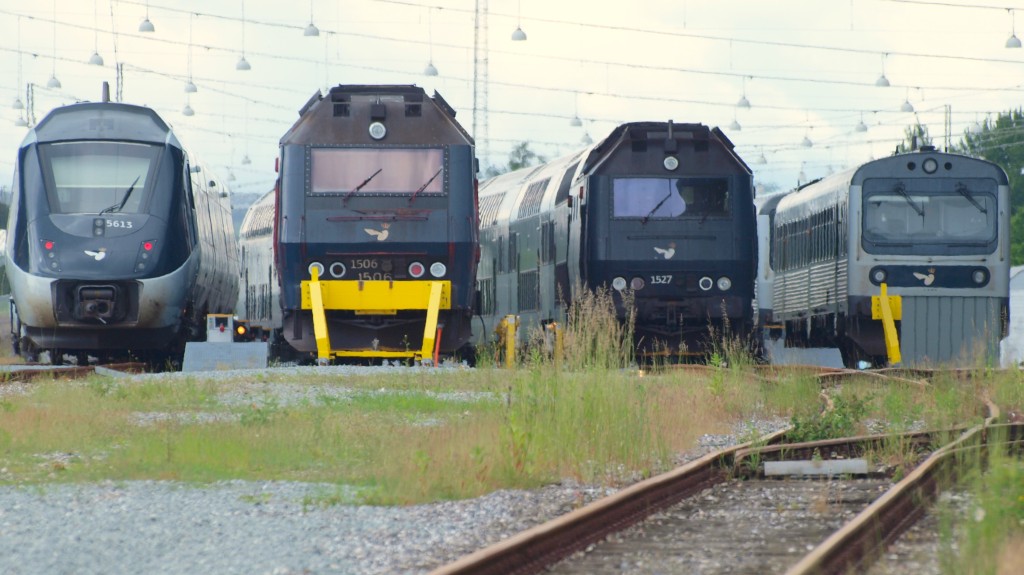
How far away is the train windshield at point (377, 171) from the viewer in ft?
62.4

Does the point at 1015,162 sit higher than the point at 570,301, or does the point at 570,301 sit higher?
the point at 1015,162

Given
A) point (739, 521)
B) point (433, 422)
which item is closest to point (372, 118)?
point (433, 422)

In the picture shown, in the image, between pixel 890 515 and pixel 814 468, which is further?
pixel 814 468

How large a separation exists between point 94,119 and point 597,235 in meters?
7.05

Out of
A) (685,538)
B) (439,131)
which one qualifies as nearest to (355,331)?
(439,131)

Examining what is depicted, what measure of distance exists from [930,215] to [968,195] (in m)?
0.60

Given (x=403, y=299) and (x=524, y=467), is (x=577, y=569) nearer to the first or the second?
(x=524, y=467)

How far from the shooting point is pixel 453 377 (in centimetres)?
1627

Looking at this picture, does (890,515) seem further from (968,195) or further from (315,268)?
(968,195)

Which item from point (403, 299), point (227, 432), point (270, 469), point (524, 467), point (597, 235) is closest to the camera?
point (524, 467)

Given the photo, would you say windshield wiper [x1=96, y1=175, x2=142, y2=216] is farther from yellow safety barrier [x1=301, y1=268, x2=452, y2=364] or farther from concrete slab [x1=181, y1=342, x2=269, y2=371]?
yellow safety barrier [x1=301, y1=268, x2=452, y2=364]

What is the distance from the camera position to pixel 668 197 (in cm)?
2105

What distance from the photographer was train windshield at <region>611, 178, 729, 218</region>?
20938 millimetres

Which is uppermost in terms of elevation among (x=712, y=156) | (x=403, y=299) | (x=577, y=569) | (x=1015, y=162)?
(x=1015, y=162)
